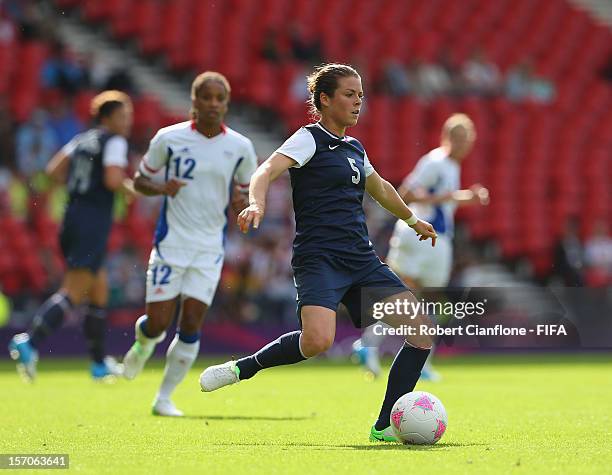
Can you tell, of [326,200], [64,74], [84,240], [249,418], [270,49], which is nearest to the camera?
[326,200]

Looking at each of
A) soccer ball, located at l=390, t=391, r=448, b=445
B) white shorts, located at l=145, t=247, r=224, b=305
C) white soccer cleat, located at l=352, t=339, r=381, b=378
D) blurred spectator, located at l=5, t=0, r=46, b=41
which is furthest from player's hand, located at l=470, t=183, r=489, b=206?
blurred spectator, located at l=5, t=0, r=46, b=41

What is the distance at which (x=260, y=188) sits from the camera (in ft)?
20.6

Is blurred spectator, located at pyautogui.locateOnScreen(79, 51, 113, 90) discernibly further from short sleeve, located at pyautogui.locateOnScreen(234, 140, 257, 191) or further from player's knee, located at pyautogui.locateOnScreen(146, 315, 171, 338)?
player's knee, located at pyautogui.locateOnScreen(146, 315, 171, 338)

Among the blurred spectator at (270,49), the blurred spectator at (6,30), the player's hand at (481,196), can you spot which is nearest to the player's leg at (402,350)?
the player's hand at (481,196)

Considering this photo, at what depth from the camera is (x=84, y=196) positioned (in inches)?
441

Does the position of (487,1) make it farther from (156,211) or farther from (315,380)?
(315,380)

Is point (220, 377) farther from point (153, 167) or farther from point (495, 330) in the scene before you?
point (495, 330)

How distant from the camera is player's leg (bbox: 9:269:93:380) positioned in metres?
11.0

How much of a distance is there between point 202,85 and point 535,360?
9280mm

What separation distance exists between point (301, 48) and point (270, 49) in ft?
1.82

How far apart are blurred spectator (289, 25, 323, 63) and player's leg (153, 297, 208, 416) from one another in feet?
41.2

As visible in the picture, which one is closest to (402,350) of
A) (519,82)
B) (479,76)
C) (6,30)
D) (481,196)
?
(481,196)

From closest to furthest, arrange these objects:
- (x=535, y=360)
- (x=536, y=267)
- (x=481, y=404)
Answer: (x=481, y=404) → (x=535, y=360) → (x=536, y=267)

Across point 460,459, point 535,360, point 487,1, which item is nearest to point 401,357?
point 460,459
